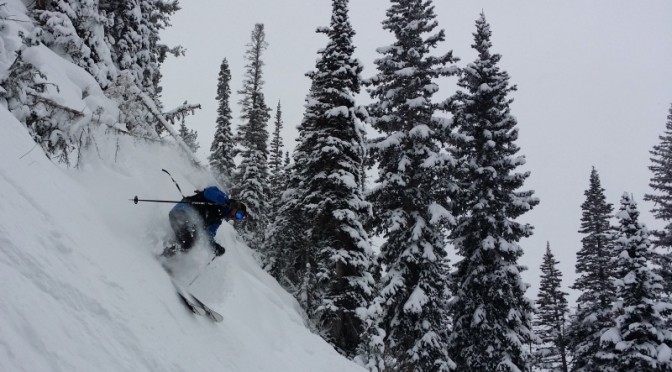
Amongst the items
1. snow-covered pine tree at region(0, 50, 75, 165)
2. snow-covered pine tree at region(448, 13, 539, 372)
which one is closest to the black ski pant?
snow-covered pine tree at region(0, 50, 75, 165)

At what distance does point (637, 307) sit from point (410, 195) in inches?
394

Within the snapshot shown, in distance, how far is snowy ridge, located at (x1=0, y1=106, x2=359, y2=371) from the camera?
3.77 meters

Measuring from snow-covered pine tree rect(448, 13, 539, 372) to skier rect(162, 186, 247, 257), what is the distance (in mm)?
13234

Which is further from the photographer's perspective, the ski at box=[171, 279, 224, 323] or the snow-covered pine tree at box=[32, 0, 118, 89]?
the snow-covered pine tree at box=[32, 0, 118, 89]

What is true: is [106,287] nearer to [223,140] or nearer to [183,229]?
[183,229]

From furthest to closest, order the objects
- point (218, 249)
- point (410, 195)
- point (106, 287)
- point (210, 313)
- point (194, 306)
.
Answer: point (410, 195) → point (218, 249) → point (210, 313) → point (194, 306) → point (106, 287)

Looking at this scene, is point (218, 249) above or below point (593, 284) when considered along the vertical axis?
below

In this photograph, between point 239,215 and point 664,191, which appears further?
point 664,191

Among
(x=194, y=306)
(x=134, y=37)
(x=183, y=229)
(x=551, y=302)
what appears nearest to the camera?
(x=194, y=306)

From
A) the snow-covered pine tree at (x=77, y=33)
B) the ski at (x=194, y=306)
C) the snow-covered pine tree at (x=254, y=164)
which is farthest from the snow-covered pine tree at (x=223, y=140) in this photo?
the ski at (x=194, y=306)

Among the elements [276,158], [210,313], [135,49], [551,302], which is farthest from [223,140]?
[210,313]

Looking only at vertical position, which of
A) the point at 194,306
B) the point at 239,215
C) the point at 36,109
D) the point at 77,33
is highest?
the point at 77,33

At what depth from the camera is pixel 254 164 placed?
32.7 m

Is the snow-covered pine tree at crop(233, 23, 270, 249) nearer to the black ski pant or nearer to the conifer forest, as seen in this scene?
the conifer forest
